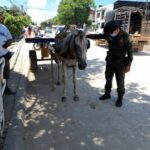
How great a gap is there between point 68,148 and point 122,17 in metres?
18.5

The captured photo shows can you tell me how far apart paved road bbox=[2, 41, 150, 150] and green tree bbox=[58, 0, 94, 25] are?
64.8 m

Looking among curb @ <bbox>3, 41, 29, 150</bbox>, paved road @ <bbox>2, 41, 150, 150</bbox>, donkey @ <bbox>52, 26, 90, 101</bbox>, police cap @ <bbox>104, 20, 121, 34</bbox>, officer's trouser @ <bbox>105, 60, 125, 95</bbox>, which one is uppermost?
police cap @ <bbox>104, 20, 121, 34</bbox>

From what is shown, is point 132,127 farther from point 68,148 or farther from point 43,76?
point 43,76

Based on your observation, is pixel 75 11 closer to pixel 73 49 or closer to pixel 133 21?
pixel 133 21

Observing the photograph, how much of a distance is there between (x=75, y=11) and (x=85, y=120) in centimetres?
6860

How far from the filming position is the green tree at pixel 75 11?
72438 mm

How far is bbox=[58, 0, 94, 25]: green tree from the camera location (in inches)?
2852

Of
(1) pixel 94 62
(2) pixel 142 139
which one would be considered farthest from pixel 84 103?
(1) pixel 94 62

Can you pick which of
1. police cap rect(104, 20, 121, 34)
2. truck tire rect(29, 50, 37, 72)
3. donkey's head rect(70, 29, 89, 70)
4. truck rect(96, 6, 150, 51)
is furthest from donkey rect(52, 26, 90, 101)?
truck rect(96, 6, 150, 51)

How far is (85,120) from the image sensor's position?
598 cm

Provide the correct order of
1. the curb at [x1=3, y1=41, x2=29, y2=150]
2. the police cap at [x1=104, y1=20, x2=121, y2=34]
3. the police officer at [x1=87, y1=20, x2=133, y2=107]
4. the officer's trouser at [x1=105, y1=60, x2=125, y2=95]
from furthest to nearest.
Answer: the officer's trouser at [x1=105, y1=60, x2=125, y2=95] < the police officer at [x1=87, y1=20, x2=133, y2=107] < the police cap at [x1=104, y1=20, x2=121, y2=34] < the curb at [x1=3, y1=41, x2=29, y2=150]

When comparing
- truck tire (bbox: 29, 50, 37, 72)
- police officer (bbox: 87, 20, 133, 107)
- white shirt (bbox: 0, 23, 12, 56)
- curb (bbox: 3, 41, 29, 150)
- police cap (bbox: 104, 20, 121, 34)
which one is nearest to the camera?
curb (bbox: 3, 41, 29, 150)

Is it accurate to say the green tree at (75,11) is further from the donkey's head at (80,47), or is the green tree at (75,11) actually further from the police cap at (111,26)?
the donkey's head at (80,47)

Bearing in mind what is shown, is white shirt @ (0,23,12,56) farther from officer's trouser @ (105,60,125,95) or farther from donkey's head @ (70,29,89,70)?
officer's trouser @ (105,60,125,95)
